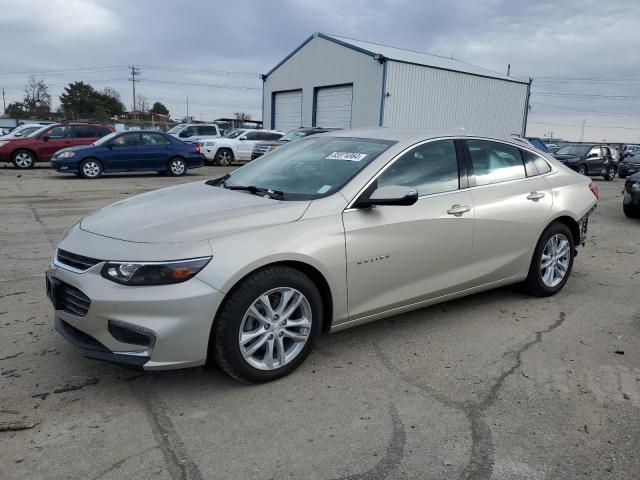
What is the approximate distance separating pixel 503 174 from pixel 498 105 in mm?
29909

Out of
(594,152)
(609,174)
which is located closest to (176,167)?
(594,152)

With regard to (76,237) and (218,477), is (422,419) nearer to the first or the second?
(218,477)

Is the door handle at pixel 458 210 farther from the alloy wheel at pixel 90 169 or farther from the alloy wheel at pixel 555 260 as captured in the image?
the alloy wheel at pixel 90 169

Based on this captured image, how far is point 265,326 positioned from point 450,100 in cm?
2875

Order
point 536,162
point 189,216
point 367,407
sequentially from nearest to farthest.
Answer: point 367,407 → point 189,216 → point 536,162

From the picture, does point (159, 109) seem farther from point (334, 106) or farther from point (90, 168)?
point (90, 168)

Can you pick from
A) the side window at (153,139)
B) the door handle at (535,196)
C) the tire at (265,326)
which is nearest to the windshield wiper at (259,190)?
the tire at (265,326)

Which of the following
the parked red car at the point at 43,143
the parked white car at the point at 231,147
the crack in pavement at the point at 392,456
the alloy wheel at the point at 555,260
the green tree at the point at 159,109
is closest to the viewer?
the crack in pavement at the point at 392,456

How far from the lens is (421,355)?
385cm

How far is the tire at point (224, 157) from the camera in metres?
22.0

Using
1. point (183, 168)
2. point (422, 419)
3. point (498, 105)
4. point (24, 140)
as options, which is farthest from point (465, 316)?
point (498, 105)

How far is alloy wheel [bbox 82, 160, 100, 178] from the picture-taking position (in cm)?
1547

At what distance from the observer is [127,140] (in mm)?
16078

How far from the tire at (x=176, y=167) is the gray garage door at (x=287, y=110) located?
16490 millimetres
